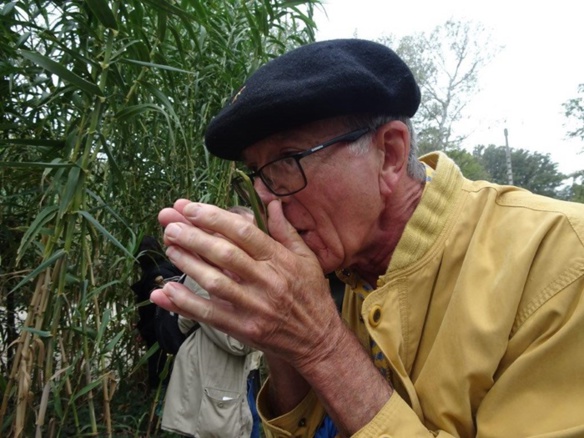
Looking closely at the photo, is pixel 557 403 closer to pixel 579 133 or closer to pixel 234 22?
pixel 234 22

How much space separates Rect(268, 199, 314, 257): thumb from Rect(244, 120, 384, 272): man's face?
4.8 inches

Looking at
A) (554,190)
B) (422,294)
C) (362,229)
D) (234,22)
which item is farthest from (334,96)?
(554,190)

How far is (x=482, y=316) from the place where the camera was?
2.92 feet

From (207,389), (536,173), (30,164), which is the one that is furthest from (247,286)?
(536,173)

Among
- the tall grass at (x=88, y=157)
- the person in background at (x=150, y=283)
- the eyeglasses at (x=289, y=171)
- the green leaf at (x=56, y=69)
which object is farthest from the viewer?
the person in background at (x=150, y=283)

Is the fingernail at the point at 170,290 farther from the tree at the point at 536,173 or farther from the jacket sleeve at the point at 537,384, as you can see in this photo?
the tree at the point at 536,173

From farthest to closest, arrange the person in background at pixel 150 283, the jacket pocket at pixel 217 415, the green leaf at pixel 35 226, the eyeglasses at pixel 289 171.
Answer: the person in background at pixel 150 283
the jacket pocket at pixel 217 415
the green leaf at pixel 35 226
the eyeglasses at pixel 289 171

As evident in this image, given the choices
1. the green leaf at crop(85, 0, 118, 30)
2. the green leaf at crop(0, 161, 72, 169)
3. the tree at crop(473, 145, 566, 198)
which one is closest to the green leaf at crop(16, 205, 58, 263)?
the green leaf at crop(0, 161, 72, 169)

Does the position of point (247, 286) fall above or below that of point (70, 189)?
below

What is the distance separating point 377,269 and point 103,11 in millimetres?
984

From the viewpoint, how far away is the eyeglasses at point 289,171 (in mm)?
1062

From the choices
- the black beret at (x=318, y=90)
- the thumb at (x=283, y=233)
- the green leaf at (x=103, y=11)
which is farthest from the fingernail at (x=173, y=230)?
the green leaf at (x=103, y=11)

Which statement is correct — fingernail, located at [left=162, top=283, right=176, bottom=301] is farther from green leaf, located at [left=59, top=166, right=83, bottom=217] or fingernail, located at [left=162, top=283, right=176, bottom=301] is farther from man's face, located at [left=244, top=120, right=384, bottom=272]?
green leaf, located at [left=59, top=166, right=83, bottom=217]

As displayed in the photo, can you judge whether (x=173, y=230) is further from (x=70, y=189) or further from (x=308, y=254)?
(x=70, y=189)
